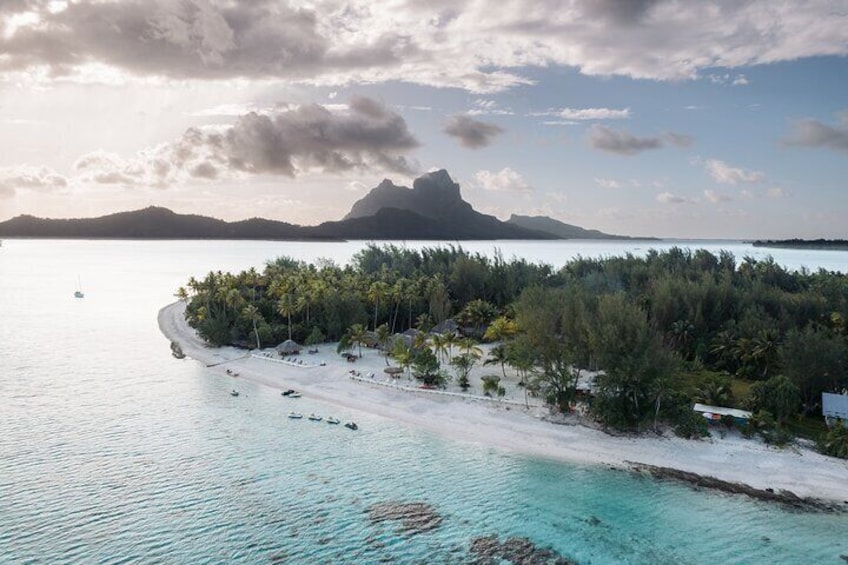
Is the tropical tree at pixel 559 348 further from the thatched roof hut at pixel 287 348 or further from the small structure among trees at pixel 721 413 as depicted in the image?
the thatched roof hut at pixel 287 348

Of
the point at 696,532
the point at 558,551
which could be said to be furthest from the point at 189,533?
the point at 696,532

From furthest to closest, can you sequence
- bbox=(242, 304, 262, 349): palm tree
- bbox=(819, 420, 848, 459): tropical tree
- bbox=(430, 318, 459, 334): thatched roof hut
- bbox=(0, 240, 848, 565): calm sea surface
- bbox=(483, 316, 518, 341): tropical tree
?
bbox=(430, 318, 459, 334): thatched roof hut → bbox=(242, 304, 262, 349): palm tree → bbox=(483, 316, 518, 341): tropical tree → bbox=(819, 420, 848, 459): tropical tree → bbox=(0, 240, 848, 565): calm sea surface

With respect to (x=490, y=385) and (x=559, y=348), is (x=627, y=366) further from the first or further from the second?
(x=490, y=385)

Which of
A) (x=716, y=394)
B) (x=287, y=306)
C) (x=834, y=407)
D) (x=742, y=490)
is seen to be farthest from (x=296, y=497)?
(x=834, y=407)

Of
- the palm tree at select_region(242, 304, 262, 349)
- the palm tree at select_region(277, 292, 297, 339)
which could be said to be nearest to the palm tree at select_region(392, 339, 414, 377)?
the palm tree at select_region(277, 292, 297, 339)

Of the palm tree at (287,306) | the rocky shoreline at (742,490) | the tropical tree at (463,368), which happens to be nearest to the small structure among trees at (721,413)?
the rocky shoreline at (742,490)

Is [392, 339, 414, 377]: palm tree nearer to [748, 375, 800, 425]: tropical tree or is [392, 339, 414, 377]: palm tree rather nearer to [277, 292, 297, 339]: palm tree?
[277, 292, 297, 339]: palm tree
